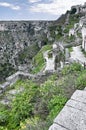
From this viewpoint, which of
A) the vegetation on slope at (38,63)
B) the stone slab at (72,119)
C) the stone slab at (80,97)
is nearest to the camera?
the stone slab at (72,119)

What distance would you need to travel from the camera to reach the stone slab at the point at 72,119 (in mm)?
5867

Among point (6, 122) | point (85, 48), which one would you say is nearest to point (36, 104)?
point (6, 122)

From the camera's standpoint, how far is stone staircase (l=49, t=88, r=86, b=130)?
19.3 feet

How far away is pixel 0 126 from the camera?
35.0 feet

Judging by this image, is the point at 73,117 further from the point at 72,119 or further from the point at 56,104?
the point at 56,104

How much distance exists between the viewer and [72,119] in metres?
6.12

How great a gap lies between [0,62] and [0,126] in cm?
9345

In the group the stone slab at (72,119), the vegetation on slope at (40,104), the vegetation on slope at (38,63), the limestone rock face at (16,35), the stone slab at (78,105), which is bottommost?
the limestone rock face at (16,35)

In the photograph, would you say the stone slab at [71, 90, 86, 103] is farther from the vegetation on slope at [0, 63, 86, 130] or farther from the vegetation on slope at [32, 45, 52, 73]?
the vegetation on slope at [32, 45, 52, 73]

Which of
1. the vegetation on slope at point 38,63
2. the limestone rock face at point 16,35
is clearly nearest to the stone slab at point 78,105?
the vegetation on slope at point 38,63

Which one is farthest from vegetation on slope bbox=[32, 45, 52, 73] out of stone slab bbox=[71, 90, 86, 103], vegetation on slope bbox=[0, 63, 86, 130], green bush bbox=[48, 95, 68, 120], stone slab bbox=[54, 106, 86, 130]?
stone slab bbox=[54, 106, 86, 130]

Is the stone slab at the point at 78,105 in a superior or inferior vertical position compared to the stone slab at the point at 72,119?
superior

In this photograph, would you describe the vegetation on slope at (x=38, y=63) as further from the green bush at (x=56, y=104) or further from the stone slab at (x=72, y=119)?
the stone slab at (x=72, y=119)

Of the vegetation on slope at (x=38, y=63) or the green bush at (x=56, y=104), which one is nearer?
the green bush at (x=56, y=104)
